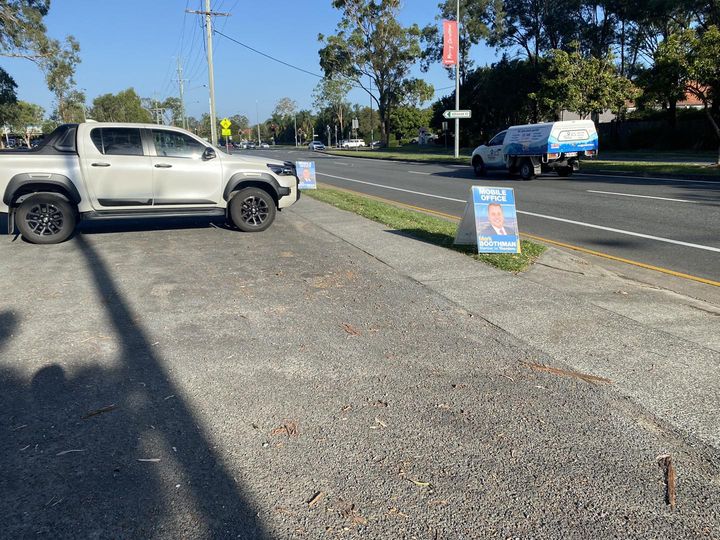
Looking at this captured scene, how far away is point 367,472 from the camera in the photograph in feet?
9.78

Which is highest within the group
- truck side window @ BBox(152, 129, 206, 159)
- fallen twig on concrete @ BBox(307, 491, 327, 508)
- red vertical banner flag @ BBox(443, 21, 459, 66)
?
red vertical banner flag @ BBox(443, 21, 459, 66)

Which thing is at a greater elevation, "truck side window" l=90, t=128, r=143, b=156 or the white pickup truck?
"truck side window" l=90, t=128, r=143, b=156

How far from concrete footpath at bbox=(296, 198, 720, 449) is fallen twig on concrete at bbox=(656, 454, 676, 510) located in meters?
0.35

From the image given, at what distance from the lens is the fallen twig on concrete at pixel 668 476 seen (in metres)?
2.74

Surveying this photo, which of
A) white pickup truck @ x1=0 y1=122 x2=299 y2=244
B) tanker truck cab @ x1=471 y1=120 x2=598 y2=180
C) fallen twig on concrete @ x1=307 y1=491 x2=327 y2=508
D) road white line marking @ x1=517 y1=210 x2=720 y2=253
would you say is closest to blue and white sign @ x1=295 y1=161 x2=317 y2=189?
road white line marking @ x1=517 y1=210 x2=720 y2=253

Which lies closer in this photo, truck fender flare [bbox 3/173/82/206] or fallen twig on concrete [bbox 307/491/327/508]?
fallen twig on concrete [bbox 307/491/327/508]

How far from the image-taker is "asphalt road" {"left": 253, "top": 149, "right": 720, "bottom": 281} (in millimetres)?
8711

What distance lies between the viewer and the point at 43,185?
28.7 feet

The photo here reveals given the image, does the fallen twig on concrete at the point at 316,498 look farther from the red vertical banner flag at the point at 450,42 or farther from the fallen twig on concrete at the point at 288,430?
the red vertical banner flag at the point at 450,42

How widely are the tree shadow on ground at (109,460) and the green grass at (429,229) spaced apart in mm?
4686

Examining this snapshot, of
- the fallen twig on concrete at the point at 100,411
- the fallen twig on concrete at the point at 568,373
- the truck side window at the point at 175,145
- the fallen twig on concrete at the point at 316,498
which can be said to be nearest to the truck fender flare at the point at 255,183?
the truck side window at the point at 175,145

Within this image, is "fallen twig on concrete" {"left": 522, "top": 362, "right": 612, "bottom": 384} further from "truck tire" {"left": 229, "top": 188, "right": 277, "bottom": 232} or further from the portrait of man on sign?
"truck tire" {"left": 229, "top": 188, "right": 277, "bottom": 232}

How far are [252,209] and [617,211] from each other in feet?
26.2

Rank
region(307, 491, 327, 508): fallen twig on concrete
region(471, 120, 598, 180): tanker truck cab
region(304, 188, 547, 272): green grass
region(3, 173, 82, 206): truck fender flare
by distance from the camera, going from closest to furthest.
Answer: region(307, 491, 327, 508): fallen twig on concrete → region(304, 188, 547, 272): green grass → region(3, 173, 82, 206): truck fender flare → region(471, 120, 598, 180): tanker truck cab
